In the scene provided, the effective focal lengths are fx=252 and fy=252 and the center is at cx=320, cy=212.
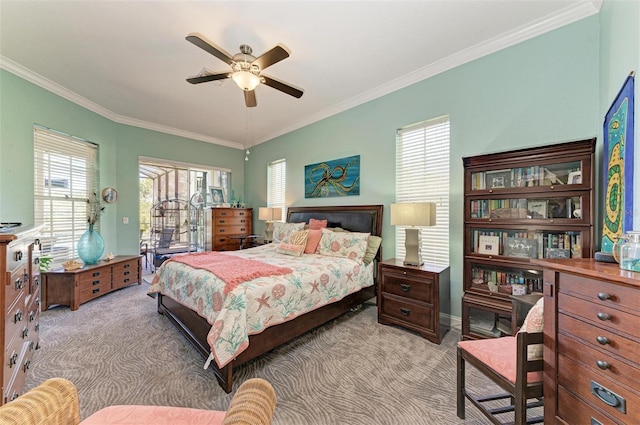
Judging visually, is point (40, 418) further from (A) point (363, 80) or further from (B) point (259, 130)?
(B) point (259, 130)

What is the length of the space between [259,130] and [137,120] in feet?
7.33

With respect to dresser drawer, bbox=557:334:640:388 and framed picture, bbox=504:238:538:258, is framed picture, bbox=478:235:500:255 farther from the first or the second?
dresser drawer, bbox=557:334:640:388

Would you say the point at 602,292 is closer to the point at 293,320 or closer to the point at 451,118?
the point at 293,320

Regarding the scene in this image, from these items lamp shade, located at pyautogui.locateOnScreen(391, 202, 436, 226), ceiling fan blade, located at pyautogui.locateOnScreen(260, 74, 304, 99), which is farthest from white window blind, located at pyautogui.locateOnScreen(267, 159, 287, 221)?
lamp shade, located at pyautogui.locateOnScreen(391, 202, 436, 226)

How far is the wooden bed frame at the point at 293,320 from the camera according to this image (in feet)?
6.70

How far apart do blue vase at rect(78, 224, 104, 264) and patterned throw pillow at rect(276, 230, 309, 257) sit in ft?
9.15

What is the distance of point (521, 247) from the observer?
2.25 meters

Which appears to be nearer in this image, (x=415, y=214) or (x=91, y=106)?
(x=415, y=214)

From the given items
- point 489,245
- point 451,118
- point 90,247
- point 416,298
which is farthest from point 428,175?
point 90,247

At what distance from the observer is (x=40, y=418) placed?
2.51 ft

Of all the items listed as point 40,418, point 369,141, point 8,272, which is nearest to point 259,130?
point 369,141

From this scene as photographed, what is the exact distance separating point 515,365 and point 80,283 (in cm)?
477

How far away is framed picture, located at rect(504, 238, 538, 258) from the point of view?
2.19 m

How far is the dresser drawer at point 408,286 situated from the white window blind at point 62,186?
4785 mm
